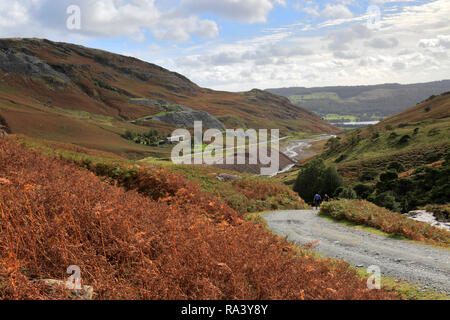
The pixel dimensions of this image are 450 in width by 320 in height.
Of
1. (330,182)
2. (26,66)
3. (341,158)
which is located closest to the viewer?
(330,182)

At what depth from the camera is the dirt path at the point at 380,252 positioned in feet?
23.9

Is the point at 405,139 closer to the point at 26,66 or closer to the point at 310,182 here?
the point at 310,182

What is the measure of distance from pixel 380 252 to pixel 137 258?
→ 7.72 meters

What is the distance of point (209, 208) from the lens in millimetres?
11477

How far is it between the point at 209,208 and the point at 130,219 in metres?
5.54

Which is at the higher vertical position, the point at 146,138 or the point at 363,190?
the point at 146,138

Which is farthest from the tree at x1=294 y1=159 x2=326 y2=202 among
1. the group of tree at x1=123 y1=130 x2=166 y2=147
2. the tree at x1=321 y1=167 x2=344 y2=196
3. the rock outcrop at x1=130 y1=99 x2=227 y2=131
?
the rock outcrop at x1=130 y1=99 x2=227 y2=131

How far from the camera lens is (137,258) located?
4.96m

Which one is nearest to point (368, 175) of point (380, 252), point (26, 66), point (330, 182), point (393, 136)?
point (330, 182)

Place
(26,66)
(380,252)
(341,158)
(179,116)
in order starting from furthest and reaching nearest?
(179,116)
(26,66)
(341,158)
(380,252)

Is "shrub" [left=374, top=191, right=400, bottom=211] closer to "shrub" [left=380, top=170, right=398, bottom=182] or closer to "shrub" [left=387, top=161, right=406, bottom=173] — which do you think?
"shrub" [left=380, top=170, right=398, bottom=182]

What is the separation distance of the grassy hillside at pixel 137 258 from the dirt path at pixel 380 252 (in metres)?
2.33

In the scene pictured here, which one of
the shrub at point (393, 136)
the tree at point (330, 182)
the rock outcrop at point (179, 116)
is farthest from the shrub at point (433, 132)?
the rock outcrop at point (179, 116)

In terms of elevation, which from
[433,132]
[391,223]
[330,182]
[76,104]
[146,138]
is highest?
[76,104]
